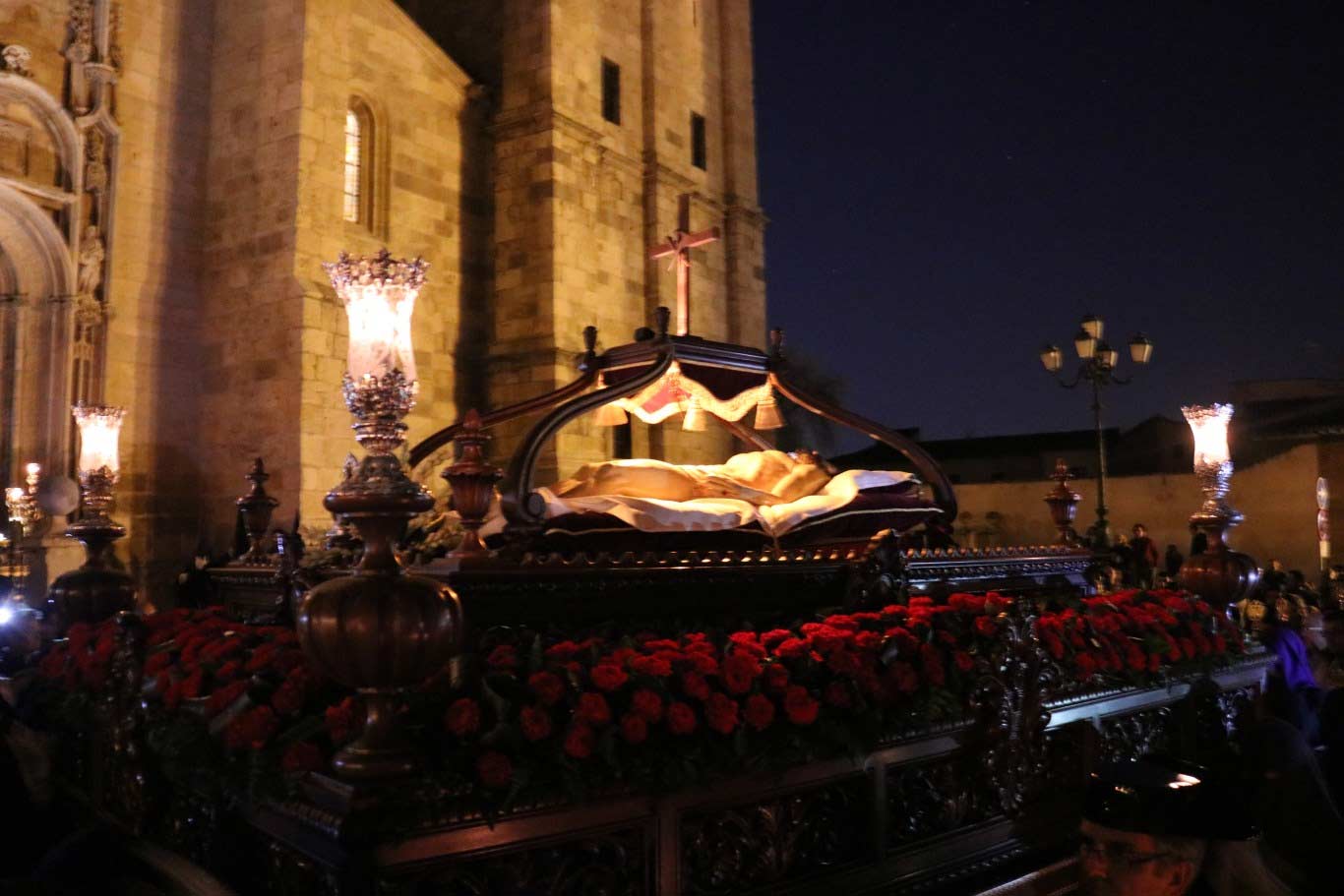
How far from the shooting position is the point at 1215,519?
6.30 metres

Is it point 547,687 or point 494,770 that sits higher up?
point 547,687

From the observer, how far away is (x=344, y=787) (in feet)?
8.39

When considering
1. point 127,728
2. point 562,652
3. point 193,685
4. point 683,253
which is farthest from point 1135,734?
point 127,728

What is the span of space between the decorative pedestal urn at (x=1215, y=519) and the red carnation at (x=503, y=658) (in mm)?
4891

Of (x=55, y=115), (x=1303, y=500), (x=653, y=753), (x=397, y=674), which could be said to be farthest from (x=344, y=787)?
(x=1303, y=500)

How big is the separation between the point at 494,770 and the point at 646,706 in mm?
546

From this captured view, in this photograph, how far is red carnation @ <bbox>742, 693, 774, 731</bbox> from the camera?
3301 millimetres

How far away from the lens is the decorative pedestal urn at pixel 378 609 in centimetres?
257

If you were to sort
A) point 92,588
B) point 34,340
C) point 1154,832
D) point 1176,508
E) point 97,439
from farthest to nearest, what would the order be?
1. point 1176,508
2. point 34,340
3. point 97,439
4. point 92,588
5. point 1154,832

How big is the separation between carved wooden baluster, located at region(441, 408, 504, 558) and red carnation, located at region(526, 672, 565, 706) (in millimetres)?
832

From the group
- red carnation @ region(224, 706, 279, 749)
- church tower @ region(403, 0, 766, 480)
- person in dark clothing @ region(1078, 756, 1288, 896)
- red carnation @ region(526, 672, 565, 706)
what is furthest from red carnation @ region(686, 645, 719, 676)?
church tower @ region(403, 0, 766, 480)

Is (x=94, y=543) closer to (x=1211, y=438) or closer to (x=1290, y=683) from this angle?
(x=1290, y=683)

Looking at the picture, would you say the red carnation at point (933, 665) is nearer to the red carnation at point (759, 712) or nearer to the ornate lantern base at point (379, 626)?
the red carnation at point (759, 712)

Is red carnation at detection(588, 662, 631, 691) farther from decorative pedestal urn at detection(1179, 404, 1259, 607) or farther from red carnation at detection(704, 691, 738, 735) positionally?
decorative pedestal urn at detection(1179, 404, 1259, 607)
